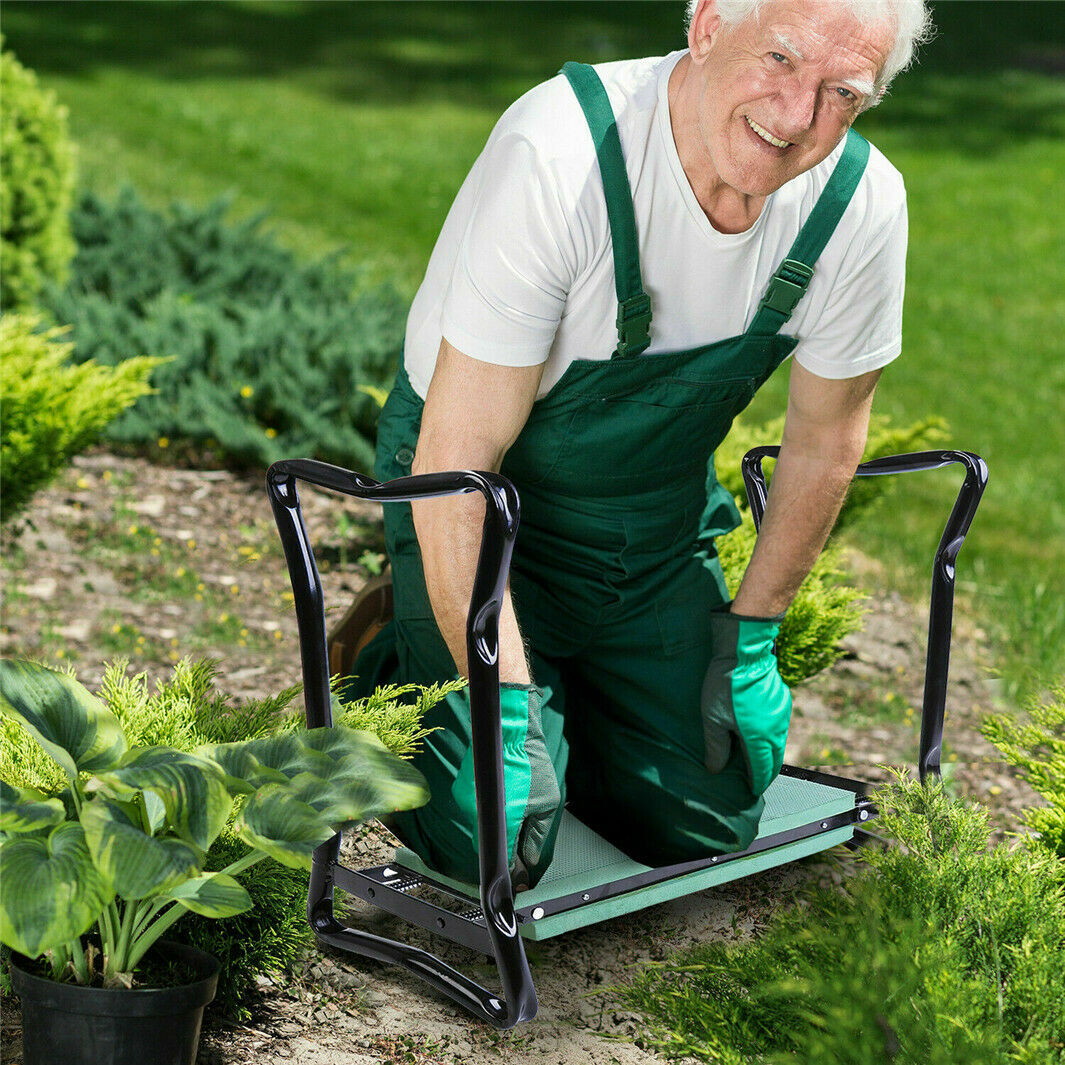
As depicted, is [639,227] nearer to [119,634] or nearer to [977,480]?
[977,480]

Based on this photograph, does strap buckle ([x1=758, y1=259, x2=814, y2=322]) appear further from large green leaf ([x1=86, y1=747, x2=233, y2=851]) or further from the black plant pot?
the black plant pot

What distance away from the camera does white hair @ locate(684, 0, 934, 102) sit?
1978 millimetres

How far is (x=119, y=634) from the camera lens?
364cm

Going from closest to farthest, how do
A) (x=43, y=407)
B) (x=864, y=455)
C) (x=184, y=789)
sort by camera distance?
(x=184, y=789) → (x=43, y=407) → (x=864, y=455)

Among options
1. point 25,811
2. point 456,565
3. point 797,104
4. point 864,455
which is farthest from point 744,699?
point 864,455

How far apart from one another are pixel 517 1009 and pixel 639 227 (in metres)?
1.25

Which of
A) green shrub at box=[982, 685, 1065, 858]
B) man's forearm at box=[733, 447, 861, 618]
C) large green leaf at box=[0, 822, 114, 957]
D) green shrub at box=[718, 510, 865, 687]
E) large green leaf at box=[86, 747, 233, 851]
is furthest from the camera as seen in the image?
green shrub at box=[718, 510, 865, 687]

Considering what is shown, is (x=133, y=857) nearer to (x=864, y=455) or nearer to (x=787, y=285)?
(x=787, y=285)

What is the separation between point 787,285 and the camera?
7.29ft

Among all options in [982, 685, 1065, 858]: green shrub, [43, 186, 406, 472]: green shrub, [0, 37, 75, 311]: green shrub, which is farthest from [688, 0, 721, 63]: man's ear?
[0, 37, 75, 311]: green shrub

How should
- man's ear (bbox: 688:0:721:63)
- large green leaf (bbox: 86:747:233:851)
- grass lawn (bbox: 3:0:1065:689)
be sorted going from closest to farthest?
large green leaf (bbox: 86:747:233:851) → man's ear (bbox: 688:0:721:63) → grass lawn (bbox: 3:0:1065:689)

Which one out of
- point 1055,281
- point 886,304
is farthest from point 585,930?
point 1055,281

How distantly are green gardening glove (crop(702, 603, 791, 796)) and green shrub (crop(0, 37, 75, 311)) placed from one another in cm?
383

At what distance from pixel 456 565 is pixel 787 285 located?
72 centimetres
